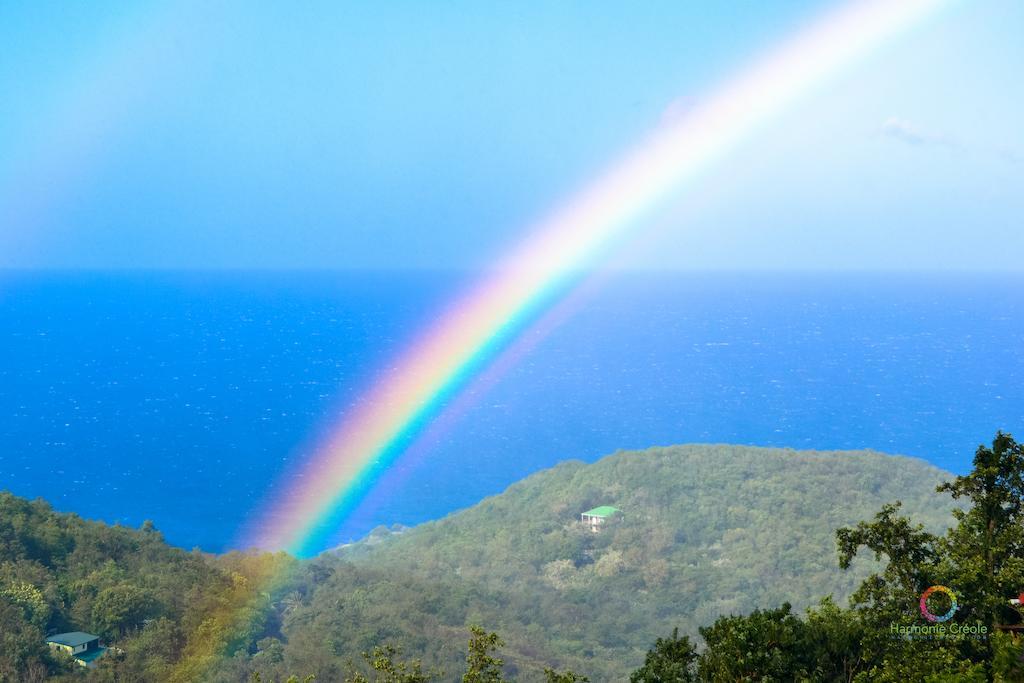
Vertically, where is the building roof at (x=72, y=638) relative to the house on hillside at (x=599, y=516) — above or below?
below

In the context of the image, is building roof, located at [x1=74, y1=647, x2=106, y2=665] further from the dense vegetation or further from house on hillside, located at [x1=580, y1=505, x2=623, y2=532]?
house on hillside, located at [x1=580, y1=505, x2=623, y2=532]

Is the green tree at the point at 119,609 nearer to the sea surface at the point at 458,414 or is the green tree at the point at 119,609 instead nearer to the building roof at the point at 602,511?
the building roof at the point at 602,511

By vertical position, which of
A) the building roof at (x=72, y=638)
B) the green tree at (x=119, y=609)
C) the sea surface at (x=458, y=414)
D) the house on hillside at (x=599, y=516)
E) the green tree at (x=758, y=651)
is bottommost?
the green tree at (x=758, y=651)

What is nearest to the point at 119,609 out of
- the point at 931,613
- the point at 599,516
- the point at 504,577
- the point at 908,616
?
the point at 504,577

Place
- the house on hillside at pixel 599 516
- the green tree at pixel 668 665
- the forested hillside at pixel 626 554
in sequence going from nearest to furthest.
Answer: the green tree at pixel 668 665
the forested hillside at pixel 626 554
the house on hillside at pixel 599 516

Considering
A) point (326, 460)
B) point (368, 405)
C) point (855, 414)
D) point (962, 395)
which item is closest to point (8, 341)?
point (368, 405)

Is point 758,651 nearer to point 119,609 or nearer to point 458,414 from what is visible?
point 119,609

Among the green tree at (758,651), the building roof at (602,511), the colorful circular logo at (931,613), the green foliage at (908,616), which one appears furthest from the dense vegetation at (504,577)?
the colorful circular logo at (931,613)
